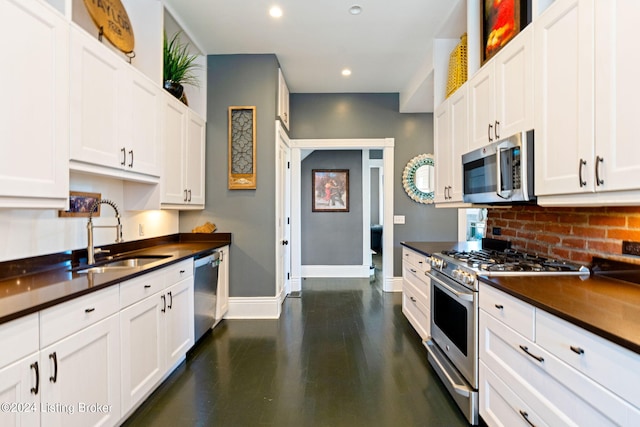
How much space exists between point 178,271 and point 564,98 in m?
2.70

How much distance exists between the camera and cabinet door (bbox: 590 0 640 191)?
47.2 inches

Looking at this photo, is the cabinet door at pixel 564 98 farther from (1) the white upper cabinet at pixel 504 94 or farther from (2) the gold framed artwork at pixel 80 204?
(2) the gold framed artwork at pixel 80 204

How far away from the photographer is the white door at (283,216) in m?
3.83

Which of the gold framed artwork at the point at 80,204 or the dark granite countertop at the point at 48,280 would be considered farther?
the gold framed artwork at the point at 80,204

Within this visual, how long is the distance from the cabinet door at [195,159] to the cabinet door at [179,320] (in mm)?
1047

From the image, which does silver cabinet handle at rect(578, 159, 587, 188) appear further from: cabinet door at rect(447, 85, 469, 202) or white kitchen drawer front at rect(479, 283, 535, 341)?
cabinet door at rect(447, 85, 469, 202)

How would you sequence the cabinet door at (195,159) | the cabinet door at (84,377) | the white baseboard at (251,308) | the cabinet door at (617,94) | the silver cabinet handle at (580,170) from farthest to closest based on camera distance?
the white baseboard at (251,308) < the cabinet door at (195,159) < the silver cabinet handle at (580,170) < the cabinet door at (84,377) < the cabinet door at (617,94)

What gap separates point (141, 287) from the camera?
1958 mm

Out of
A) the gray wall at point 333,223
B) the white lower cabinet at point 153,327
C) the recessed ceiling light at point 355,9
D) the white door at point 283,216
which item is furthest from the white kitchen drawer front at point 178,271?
the gray wall at point 333,223

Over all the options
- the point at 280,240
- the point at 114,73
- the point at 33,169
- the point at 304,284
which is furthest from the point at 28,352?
the point at 304,284

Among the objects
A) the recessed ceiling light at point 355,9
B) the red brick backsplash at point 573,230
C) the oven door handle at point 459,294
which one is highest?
the recessed ceiling light at point 355,9

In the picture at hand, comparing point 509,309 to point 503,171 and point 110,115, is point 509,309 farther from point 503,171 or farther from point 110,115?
point 110,115

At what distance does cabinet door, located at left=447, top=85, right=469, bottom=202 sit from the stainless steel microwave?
23cm

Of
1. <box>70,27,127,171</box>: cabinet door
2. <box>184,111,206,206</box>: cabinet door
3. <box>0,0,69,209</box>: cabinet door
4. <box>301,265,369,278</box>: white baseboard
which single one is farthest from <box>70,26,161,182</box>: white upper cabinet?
<box>301,265,369,278</box>: white baseboard
